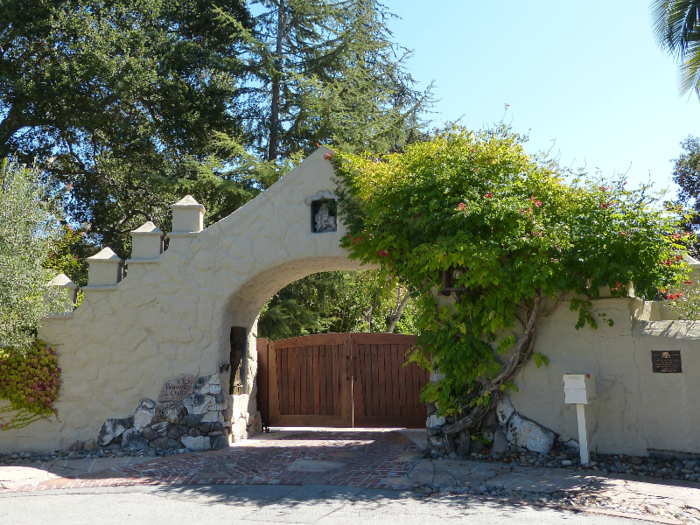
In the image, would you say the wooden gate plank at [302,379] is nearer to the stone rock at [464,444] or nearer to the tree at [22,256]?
the stone rock at [464,444]

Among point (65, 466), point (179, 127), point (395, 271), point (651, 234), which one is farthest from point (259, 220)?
point (179, 127)

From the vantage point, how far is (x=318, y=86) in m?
14.3

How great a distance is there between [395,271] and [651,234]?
3277 millimetres

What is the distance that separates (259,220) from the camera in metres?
9.41

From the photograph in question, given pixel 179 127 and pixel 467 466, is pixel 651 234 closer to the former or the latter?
pixel 467 466

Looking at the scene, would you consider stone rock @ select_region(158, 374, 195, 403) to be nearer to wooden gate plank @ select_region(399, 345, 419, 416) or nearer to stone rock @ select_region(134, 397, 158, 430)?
stone rock @ select_region(134, 397, 158, 430)

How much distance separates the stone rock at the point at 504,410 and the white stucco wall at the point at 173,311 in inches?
124

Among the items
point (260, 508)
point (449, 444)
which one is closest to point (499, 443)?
point (449, 444)

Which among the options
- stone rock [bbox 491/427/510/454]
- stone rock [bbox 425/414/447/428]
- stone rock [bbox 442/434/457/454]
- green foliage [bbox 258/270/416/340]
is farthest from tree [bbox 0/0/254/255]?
stone rock [bbox 491/427/510/454]

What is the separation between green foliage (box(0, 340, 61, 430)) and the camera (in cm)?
898

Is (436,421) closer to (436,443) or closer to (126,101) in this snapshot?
(436,443)

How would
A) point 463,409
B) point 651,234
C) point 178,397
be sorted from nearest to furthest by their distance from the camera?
point 651,234 → point 463,409 → point 178,397

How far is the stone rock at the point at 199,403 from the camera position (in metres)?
9.06

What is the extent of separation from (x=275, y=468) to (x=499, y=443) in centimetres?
297
